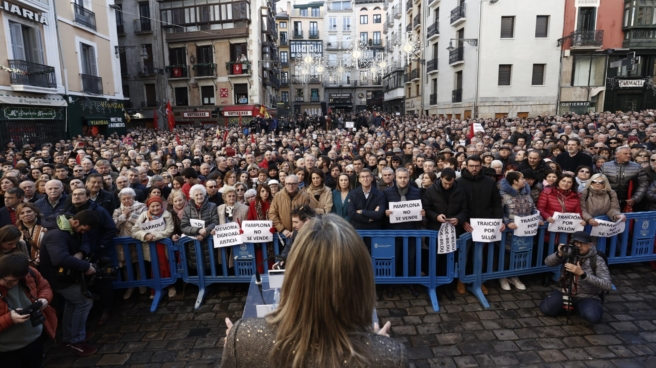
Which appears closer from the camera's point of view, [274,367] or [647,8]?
[274,367]

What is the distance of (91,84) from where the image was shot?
21531 millimetres

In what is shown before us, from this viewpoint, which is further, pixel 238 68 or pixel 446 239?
pixel 238 68

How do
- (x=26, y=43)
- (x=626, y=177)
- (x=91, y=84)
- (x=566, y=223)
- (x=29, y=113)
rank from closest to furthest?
(x=566, y=223) < (x=626, y=177) < (x=29, y=113) < (x=26, y=43) < (x=91, y=84)

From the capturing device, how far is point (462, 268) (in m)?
5.33

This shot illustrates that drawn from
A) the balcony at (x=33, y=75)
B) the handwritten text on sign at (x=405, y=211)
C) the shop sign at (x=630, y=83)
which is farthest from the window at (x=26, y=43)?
the shop sign at (x=630, y=83)

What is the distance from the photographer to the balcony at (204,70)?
105 ft

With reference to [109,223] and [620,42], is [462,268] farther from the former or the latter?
[620,42]

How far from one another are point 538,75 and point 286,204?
88.2ft

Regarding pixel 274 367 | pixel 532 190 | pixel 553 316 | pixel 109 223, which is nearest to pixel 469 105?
pixel 532 190

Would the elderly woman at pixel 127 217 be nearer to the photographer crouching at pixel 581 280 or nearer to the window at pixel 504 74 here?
the photographer crouching at pixel 581 280

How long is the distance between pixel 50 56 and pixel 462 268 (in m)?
21.7

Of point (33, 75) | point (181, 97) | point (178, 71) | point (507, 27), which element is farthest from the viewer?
point (181, 97)

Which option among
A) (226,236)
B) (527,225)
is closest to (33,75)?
(226,236)

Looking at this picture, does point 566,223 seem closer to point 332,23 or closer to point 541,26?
point 541,26
